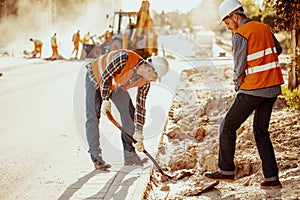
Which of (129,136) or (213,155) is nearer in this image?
(129,136)

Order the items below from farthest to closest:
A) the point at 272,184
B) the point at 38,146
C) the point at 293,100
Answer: the point at 293,100 → the point at 38,146 → the point at 272,184

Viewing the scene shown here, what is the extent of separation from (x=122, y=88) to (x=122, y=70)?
54cm

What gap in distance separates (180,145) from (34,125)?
290 centimetres

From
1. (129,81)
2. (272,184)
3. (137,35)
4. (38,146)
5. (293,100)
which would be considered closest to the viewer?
(272,184)

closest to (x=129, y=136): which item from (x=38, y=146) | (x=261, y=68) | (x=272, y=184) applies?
(x=38, y=146)

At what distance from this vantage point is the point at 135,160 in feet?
22.4

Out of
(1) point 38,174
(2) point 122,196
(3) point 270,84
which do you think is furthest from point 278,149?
(1) point 38,174

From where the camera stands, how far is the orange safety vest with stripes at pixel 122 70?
6.04 meters

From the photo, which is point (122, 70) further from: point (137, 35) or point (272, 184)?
point (137, 35)

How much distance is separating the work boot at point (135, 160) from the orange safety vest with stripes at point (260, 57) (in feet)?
7.50

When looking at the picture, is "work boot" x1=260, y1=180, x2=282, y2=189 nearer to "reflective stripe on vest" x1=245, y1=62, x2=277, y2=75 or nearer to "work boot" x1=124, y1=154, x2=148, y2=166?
"reflective stripe on vest" x1=245, y1=62, x2=277, y2=75

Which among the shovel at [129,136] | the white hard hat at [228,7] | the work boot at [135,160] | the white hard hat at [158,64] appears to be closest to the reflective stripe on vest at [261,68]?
the white hard hat at [228,7]

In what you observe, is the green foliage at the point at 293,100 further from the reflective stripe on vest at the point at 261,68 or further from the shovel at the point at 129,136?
the reflective stripe on vest at the point at 261,68

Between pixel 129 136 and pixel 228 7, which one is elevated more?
pixel 228 7
